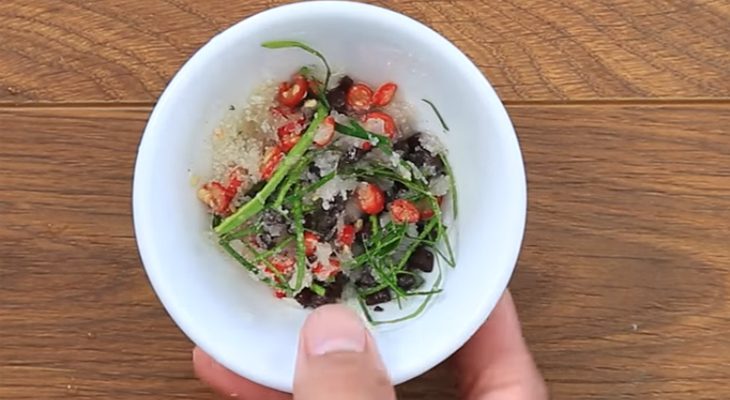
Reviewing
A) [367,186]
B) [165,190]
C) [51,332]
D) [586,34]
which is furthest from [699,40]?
[51,332]

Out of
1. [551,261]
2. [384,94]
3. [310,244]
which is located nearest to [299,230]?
[310,244]

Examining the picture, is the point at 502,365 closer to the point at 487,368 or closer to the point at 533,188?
the point at 487,368

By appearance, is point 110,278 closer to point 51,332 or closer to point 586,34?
point 51,332

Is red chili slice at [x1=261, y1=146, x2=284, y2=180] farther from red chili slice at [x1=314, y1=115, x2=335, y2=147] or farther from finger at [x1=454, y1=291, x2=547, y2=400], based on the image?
finger at [x1=454, y1=291, x2=547, y2=400]

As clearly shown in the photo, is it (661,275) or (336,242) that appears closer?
(336,242)

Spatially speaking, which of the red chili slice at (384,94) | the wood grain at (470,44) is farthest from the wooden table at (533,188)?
the red chili slice at (384,94)

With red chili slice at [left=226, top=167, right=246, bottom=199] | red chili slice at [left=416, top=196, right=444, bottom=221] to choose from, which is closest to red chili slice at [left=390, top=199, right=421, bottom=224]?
red chili slice at [left=416, top=196, right=444, bottom=221]

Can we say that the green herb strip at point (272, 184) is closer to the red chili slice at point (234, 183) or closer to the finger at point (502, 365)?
the red chili slice at point (234, 183)
